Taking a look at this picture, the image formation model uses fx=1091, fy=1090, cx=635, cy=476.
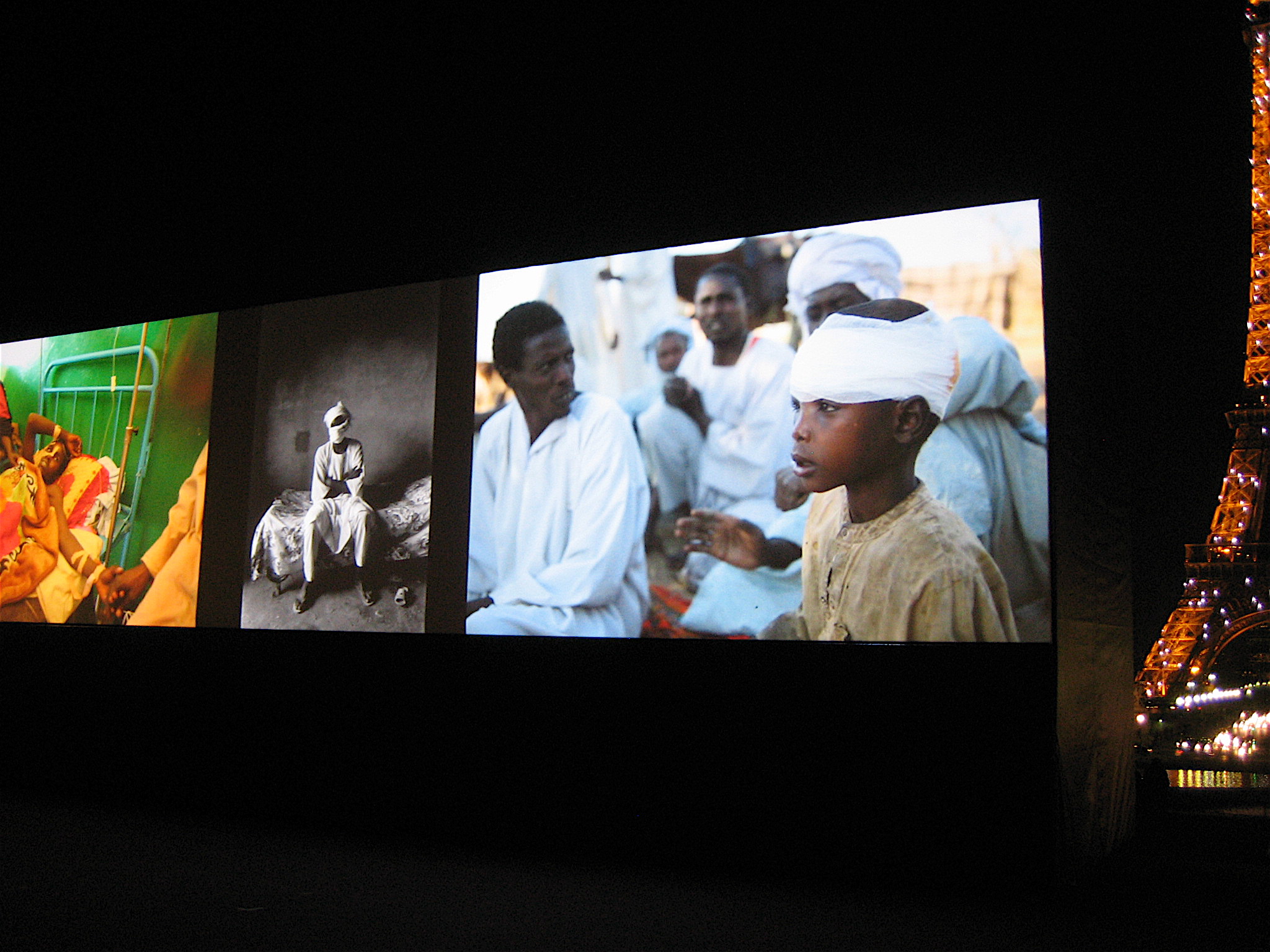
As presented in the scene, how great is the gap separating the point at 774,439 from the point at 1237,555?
19.6 meters

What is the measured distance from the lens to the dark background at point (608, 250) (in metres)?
4.88

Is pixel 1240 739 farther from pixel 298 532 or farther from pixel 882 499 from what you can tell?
pixel 298 532

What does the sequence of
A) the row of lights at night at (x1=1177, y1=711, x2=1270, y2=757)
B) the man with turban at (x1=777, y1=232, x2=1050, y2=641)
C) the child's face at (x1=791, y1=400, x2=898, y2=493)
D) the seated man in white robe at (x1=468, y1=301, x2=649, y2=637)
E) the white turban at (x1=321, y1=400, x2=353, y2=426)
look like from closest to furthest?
the man with turban at (x1=777, y1=232, x2=1050, y2=641) < the child's face at (x1=791, y1=400, x2=898, y2=493) < the seated man in white robe at (x1=468, y1=301, x2=649, y2=637) < the white turban at (x1=321, y1=400, x2=353, y2=426) < the row of lights at night at (x1=1177, y1=711, x2=1270, y2=757)

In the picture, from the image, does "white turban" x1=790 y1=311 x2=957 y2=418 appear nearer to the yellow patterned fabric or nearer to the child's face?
the child's face

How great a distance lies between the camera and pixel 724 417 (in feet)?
17.4

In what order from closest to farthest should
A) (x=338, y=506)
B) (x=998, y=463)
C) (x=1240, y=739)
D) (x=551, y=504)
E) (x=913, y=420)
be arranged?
1. (x=998, y=463)
2. (x=913, y=420)
3. (x=551, y=504)
4. (x=338, y=506)
5. (x=1240, y=739)

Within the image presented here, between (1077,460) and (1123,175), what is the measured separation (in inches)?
56.4

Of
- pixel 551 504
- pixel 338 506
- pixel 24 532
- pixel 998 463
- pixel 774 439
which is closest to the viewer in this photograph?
pixel 998 463

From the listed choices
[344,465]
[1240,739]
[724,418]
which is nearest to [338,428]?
[344,465]

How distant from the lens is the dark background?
16.0 feet

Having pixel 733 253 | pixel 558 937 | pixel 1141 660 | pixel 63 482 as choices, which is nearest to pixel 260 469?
pixel 63 482

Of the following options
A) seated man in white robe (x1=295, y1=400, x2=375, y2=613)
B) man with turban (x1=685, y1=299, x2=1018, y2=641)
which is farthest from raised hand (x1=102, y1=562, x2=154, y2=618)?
man with turban (x1=685, y1=299, x2=1018, y2=641)

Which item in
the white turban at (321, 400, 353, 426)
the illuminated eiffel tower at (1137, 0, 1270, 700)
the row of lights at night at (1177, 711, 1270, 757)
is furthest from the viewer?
the row of lights at night at (1177, 711, 1270, 757)

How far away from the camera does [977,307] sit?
480 cm
